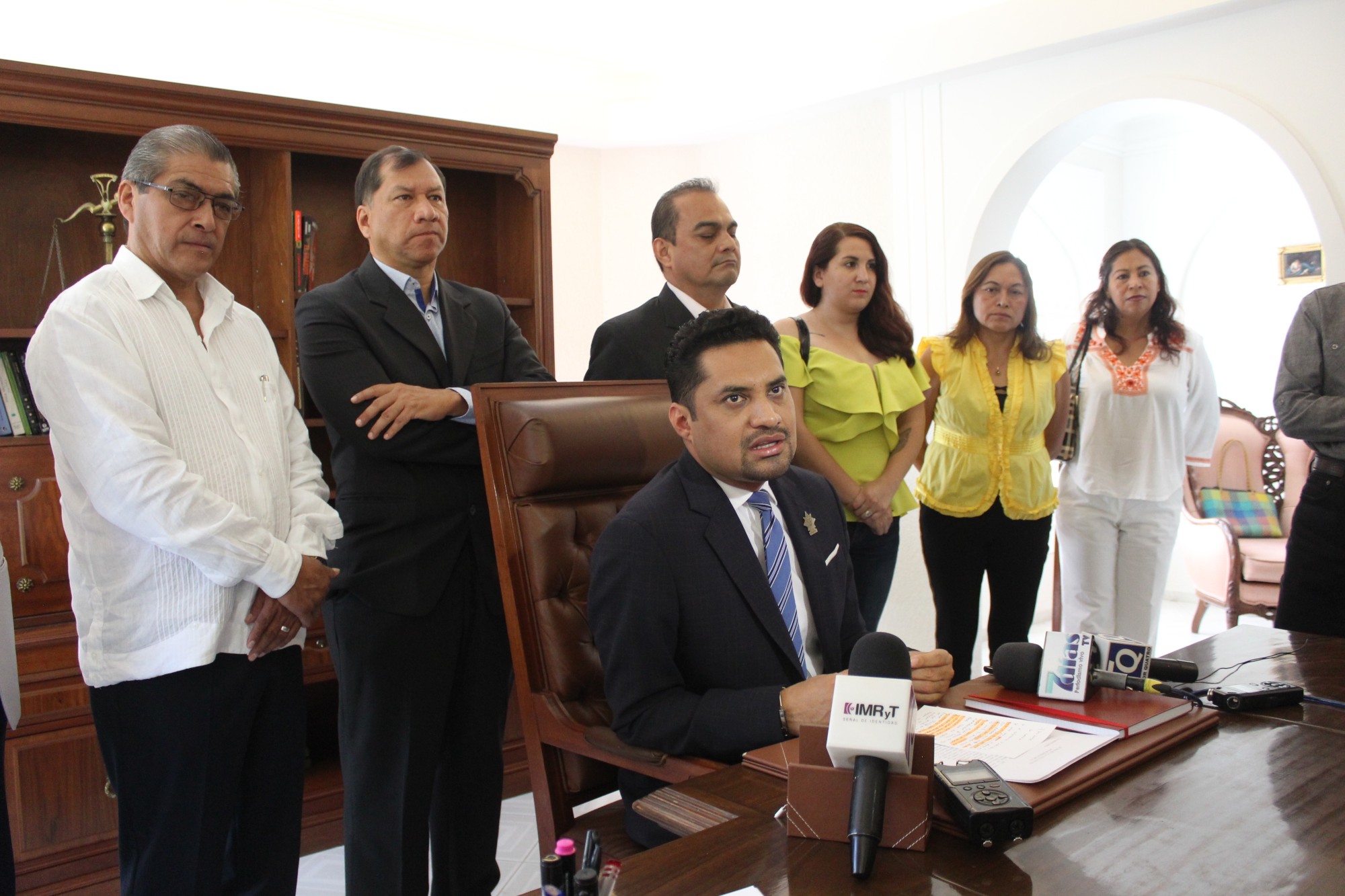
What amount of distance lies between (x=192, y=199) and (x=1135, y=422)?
2765mm

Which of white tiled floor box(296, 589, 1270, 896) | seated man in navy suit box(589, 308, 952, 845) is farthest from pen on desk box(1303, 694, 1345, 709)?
white tiled floor box(296, 589, 1270, 896)

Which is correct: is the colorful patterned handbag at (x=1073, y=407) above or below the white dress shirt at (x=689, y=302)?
below

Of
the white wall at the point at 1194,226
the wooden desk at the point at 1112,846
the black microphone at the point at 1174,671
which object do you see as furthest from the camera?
the white wall at the point at 1194,226

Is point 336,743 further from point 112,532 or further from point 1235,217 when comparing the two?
point 1235,217

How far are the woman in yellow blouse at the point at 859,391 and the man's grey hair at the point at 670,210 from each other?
0.45m

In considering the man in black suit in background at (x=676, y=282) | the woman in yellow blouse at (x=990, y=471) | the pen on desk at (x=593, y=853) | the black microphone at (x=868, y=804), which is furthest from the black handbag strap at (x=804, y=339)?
the pen on desk at (x=593, y=853)

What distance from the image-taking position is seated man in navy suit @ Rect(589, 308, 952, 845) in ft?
4.82

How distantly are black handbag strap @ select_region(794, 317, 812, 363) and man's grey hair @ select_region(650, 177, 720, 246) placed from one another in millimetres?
473

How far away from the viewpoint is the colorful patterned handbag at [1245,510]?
5.00 metres

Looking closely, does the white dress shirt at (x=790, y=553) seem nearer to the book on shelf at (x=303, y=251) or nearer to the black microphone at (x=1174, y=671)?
the black microphone at (x=1174, y=671)

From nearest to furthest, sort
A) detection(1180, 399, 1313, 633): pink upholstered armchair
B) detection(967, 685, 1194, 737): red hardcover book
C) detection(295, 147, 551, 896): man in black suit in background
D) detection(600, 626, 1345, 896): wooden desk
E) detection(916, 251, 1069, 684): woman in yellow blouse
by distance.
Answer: detection(600, 626, 1345, 896): wooden desk < detection(967, 685, 1194, 737): red hardcover book < detection(295, 147, 551, 896): man in black suit in background < detection(916, 251, 1069, 684): woman in yellow blouse < detection(1180, 399, 1313, 633): pink upholstered armchair

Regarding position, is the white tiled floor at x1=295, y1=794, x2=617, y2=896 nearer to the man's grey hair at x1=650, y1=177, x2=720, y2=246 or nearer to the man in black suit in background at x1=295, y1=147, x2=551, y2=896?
the man in black suit in background at x1=295, y1=147, x2=551, y2=896

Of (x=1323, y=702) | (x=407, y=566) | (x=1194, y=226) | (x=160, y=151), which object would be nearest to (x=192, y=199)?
(x=160, y=151)

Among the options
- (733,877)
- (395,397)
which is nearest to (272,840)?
(395,397)
